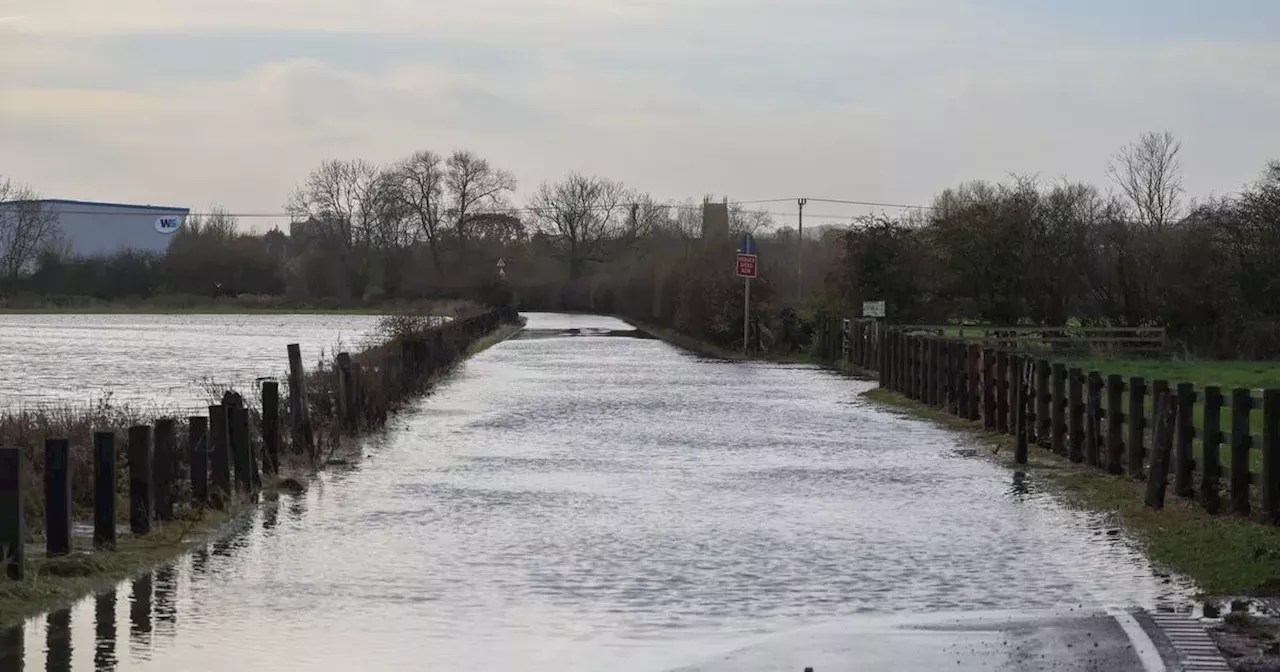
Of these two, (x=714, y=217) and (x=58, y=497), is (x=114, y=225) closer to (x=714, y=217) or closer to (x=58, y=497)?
(x=714, y=217)

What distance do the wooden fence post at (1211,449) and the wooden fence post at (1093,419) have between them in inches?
158

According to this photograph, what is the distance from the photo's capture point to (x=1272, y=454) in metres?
13.0

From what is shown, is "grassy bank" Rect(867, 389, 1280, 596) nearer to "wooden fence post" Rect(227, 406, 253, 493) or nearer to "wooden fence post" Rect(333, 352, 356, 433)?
"wooden fence post" Rect(227, 406, 253, 493)

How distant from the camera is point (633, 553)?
12539 millimetres

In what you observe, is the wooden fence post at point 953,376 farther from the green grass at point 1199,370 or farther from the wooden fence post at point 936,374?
the green grass at point 1199,370

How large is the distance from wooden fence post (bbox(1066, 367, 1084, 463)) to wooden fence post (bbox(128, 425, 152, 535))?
10843mm

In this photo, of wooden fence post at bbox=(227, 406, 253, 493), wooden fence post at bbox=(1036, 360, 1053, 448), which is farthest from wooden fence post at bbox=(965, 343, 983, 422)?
wooden fence post at bbox=(227, 406, 253, 493)

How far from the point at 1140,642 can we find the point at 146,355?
44207 millimetres

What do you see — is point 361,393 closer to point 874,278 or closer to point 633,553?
point 633,553

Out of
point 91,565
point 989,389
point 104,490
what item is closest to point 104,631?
point 91,565

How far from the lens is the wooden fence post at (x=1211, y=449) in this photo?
46.7 ft

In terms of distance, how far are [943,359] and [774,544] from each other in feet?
50.0

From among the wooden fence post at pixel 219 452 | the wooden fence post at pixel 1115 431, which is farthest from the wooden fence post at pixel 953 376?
the wooden fence post at pixel 219 452

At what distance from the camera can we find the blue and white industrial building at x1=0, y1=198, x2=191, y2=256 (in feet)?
436
